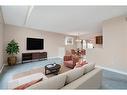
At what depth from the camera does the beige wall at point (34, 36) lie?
18.6 feet

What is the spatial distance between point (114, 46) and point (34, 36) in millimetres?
5368

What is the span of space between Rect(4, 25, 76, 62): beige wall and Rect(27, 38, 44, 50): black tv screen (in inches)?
10.6

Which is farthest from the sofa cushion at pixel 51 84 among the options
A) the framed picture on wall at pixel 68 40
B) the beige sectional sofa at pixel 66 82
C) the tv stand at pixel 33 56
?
the framed picture on wall at pixel 68 40

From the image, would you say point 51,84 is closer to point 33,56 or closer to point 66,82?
point 66,82

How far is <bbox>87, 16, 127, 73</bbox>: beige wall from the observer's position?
397 cm

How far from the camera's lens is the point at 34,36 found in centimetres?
694

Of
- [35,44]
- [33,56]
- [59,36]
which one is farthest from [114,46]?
[59,36]

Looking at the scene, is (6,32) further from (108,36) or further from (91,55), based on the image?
(108,36)

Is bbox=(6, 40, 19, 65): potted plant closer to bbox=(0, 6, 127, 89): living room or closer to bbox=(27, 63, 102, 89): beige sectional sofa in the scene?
bbox=(0, 6, 127, 89): living room

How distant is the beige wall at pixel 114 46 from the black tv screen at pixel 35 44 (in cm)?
437

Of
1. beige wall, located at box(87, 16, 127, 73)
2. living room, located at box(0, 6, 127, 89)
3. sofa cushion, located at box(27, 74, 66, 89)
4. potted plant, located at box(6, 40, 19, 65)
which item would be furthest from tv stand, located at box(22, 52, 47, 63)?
sofa cushion, located at box(27, 74, 66, 89)

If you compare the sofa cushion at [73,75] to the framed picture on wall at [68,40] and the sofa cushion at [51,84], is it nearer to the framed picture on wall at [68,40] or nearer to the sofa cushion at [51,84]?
the sofa cushion at [51,84]
